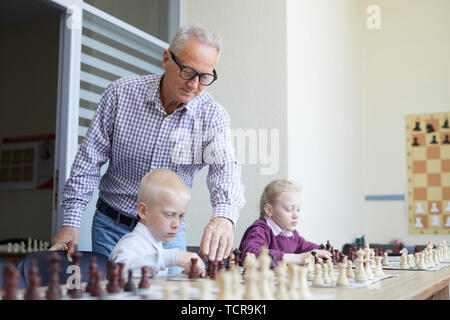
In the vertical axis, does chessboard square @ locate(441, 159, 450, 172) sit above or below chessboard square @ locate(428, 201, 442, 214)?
above

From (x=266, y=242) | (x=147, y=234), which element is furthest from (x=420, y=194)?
(x=147, y=234)

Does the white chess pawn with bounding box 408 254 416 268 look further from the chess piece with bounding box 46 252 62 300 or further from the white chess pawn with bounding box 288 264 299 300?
the chess piece with bounding box 46 252 62 300

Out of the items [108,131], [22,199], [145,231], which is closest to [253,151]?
[108,131]

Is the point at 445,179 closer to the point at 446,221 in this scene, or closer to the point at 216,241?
the point at 446,221

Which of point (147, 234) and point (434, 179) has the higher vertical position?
point (434, 179)

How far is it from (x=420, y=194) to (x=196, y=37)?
3434 mm

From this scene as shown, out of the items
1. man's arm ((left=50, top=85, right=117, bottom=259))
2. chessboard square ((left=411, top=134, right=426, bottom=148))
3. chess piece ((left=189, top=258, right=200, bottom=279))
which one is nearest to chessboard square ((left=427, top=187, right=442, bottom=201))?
chessboard square ((left=411, top=134, right=426, bottom=148))

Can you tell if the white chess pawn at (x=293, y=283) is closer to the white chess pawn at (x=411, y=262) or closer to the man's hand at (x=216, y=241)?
the man's hand at (x=216, y=241)

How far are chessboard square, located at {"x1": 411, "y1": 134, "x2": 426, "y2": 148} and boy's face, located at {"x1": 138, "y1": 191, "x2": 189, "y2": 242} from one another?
3561mm

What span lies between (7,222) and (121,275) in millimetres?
4873

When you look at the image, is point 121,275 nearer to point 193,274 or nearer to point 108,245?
point 193,274

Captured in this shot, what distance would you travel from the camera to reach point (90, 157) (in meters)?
1.98

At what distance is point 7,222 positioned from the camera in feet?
18.2

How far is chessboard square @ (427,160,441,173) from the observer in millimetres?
4567
